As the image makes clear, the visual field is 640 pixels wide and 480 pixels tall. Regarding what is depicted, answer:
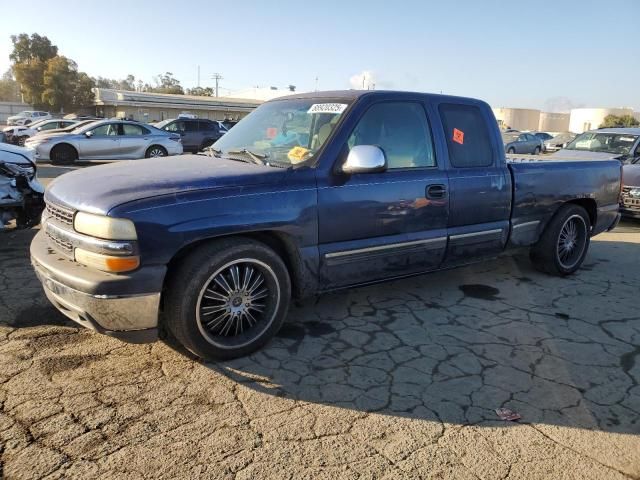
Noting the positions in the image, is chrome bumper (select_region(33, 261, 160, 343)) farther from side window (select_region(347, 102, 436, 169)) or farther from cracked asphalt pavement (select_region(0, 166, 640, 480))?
side window (select_region(347, 102, 436, 169))

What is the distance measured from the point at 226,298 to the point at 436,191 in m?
2.02

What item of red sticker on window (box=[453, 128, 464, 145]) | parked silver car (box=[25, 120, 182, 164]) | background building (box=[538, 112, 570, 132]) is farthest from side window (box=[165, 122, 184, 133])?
background building (box=[538, 112, 570, 132])

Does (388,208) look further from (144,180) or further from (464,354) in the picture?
(144,180)

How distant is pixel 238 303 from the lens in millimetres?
3492

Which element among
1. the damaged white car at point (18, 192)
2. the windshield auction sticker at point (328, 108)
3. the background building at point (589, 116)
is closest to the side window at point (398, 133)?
the windshield auction sticker at point (328, 108)

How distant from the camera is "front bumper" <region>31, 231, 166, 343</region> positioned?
2996 millimetres

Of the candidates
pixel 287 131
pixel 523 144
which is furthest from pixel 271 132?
pixel 523 144

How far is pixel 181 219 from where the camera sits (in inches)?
123

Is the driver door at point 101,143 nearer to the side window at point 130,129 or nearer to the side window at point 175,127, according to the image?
the side window at point 130,129

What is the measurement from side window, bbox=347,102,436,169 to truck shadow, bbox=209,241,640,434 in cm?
135

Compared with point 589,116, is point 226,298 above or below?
below

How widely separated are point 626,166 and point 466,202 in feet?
21.7

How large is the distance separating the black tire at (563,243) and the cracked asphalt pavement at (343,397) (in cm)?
100

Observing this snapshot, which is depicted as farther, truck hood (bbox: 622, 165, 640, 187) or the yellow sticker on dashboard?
truck hood (bbox: 622, 165, 640, 187)
